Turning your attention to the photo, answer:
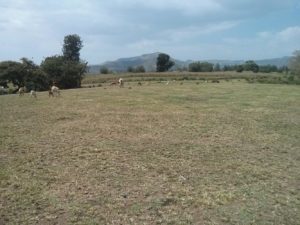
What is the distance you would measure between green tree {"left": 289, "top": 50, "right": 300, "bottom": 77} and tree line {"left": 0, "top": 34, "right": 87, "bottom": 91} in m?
33.4

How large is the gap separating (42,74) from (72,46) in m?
34.1

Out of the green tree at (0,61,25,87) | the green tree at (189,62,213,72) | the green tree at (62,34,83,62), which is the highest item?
the green tree at (62,34,83,62)

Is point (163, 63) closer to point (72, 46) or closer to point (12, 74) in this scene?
point (72, 46)

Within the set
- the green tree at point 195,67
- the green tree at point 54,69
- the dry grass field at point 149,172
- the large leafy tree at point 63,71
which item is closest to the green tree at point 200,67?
the green tree at point 195,67

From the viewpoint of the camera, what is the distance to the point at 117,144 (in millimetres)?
11797

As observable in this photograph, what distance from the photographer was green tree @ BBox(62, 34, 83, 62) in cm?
9231

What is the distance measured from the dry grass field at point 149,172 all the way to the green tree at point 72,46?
7854cm

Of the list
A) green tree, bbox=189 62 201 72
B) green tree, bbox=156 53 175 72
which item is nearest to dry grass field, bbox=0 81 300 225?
green tree, bbox=189 62 201 72

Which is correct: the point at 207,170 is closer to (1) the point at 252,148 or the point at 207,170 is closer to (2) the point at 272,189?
(2) the point at 272,189

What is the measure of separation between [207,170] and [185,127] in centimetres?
590

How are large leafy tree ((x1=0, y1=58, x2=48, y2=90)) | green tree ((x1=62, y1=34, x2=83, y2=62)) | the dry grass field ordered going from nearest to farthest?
the dry grass field < large leafy tree ((x1=0, y1=58, x2=48, y2=90)) < green tree ((x1=62, y1=34, x2=83, y2=62))

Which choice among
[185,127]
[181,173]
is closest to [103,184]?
[181,173]

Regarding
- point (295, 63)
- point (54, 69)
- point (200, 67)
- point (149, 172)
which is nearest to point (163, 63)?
point (200, 67)

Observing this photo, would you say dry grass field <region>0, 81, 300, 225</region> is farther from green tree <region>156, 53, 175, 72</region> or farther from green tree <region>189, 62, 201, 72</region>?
green tree <region>156, 53, 175, 72</region>
